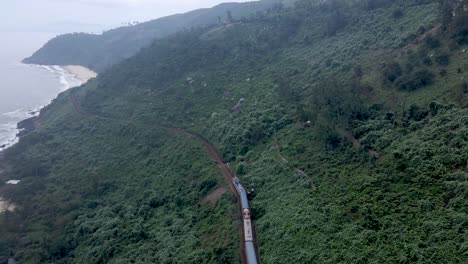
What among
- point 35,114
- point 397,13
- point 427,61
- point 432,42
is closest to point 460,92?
point 427,61

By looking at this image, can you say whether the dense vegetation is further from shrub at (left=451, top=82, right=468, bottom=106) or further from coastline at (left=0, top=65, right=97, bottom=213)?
coastline at (left=0, top=65, right=97, bottom=213)

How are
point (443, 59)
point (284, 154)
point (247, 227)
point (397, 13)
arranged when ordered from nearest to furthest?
point (247, 227) < point (443, 59) < point (284, 154) < point (397, 13)

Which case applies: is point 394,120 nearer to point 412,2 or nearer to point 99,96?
point 412,2

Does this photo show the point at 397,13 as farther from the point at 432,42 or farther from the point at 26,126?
the point at 26,126

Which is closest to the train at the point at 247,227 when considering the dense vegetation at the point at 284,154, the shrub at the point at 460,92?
the dense vegetation at the point at 284,154

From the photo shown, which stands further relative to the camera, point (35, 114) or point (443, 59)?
point (35, 114)

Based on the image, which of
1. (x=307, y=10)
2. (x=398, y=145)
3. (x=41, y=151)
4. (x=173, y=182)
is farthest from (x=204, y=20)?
(x=398, y=145)

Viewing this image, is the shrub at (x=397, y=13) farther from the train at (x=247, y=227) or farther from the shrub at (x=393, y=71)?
the train at (x=247, y=227)
